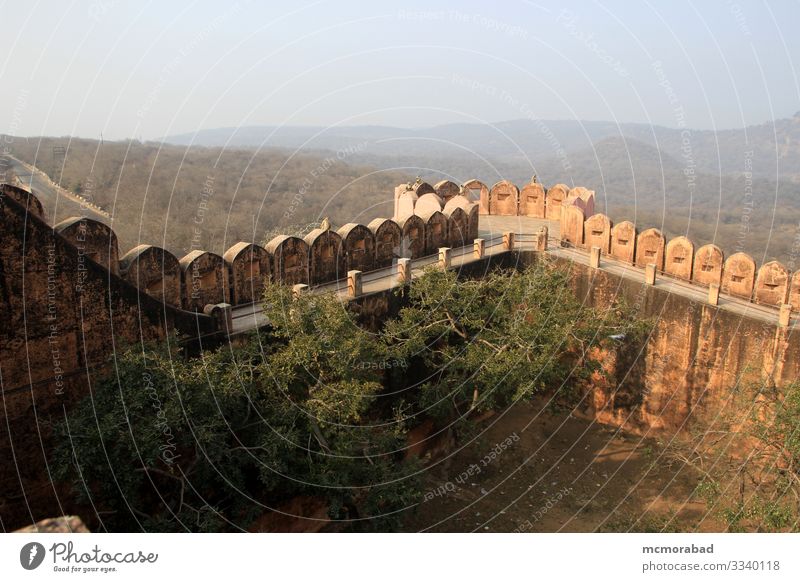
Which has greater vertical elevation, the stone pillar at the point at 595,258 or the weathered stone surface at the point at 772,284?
the stone pillar at the point at 595,258

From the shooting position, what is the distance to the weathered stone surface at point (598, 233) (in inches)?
660

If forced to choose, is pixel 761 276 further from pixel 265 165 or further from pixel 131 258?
pixel 265 165

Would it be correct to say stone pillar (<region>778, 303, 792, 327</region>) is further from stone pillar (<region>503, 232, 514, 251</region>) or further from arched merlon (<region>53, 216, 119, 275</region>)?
arched merlon (<region>53, 216, 119, 275</region>)

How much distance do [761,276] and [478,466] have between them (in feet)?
22.1

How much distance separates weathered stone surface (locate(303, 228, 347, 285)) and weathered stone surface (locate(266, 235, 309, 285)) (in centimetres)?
14

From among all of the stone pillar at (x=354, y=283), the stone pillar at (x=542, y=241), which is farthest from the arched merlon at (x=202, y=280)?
the stone pillar at (x=542, y=241)

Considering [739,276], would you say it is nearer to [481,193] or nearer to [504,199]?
[504,199]

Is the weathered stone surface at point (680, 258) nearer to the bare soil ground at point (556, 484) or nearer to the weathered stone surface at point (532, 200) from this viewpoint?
the bare soil ground at point (556, 484)

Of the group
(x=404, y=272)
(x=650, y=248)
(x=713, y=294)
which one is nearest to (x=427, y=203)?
(x=404, y=272)

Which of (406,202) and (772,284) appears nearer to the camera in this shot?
(772,284)

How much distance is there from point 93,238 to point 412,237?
24.2 ft

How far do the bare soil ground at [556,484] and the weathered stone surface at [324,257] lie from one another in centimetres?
423

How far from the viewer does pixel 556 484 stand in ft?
43.5
